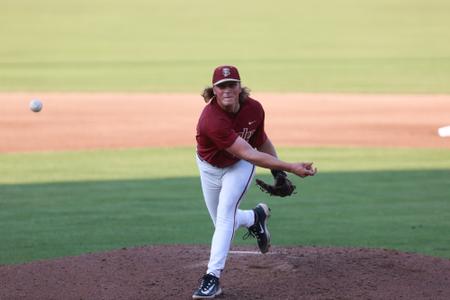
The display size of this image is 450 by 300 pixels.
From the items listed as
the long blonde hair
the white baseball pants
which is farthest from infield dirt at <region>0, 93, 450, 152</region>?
the long blonde hair

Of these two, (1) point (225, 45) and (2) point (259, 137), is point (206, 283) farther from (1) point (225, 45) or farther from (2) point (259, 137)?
(1) point (225, 45)

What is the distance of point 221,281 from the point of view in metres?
7.11

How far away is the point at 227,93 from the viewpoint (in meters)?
6.52

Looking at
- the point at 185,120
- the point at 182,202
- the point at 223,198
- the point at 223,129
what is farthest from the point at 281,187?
the point at 185,120

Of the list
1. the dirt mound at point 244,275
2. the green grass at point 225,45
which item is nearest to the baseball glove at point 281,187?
the dirt mound at point 244,275

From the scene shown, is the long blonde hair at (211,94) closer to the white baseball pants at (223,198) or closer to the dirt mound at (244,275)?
the white baseball pants at (223,198)

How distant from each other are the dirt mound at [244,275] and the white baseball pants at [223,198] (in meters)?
0.33

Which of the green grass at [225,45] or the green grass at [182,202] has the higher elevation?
the green grass at [225,45]

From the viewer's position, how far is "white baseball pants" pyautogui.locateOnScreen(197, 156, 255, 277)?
6660 mm

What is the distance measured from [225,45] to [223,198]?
30.6m

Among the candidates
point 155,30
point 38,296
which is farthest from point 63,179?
point 155,30

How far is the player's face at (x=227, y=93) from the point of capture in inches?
256

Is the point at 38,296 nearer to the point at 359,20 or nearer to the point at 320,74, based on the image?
the point at 320,74

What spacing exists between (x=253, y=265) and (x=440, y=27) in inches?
1384
